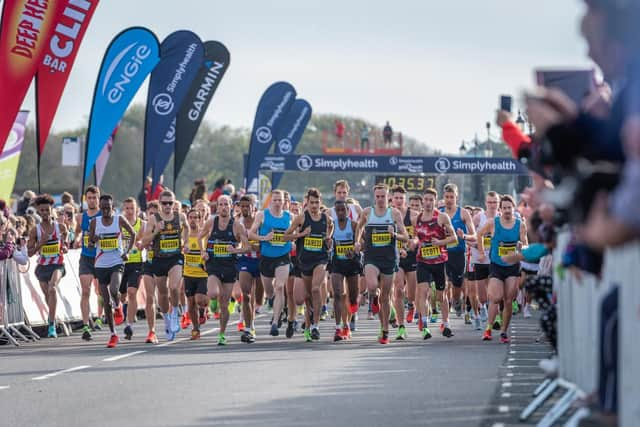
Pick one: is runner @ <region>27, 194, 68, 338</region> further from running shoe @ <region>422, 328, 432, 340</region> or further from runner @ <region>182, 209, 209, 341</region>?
running shoe @ <region>422, 328, 432, 340</region>

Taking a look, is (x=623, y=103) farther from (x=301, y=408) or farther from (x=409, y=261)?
(x=409, y=261)

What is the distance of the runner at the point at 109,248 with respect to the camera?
1938cm

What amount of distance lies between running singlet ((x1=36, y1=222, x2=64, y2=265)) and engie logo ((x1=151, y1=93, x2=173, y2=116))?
281 inches

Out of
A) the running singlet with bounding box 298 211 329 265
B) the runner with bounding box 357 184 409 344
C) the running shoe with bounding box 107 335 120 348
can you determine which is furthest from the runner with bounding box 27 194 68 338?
the runner with bounding box 357 184 409 344

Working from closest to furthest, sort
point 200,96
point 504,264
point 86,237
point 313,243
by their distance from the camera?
point 504,264 → point 313,243 → point 86,237 → point 200,96

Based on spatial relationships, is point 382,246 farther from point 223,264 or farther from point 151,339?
point 151,339

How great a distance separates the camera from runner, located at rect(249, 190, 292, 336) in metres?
20.0

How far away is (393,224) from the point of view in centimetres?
1905

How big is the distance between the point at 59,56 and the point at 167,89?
20.9ft

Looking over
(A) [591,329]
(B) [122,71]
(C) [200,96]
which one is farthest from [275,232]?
(A) [591,329]

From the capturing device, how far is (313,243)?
19.4m

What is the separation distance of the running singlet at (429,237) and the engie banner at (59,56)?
5832 mm

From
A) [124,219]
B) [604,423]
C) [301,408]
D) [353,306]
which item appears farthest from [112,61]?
[604,423]

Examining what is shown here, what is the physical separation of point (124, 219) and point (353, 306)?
3367 millimetres
